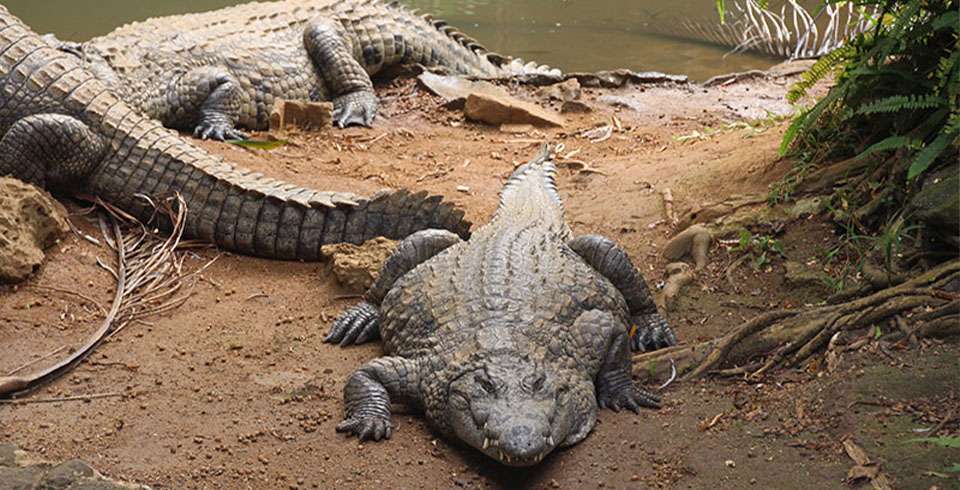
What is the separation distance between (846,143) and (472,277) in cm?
223

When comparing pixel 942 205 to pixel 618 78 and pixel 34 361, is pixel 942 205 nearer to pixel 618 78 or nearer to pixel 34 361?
pixel 34 361

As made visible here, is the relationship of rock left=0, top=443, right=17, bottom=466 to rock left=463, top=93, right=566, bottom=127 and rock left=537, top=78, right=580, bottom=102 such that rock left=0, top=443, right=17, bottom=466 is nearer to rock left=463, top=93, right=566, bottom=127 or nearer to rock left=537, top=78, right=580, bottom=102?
rock left=463, top=93, right=566, bottom=127

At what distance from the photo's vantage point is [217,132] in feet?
27.4

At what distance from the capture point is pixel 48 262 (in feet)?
19.6

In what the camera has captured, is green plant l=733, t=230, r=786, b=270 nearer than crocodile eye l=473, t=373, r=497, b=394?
No

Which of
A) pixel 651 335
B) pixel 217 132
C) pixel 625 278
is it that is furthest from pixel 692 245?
pixel 217 132

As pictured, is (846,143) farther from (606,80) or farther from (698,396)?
(606,80)

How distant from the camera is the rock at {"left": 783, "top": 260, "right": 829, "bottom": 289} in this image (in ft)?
16.4

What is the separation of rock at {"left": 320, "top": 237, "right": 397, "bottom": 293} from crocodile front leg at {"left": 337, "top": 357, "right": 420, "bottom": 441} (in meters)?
1.13

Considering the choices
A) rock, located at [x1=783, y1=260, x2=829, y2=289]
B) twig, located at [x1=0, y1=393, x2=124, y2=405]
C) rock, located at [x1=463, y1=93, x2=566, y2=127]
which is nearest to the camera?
twig, located at [x1=0, y1=393, x2=124, y2=405]

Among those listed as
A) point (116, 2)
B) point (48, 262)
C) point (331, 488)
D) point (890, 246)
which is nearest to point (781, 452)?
point (890, 246)

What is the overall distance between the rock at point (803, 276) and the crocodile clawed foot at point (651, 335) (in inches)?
24.4

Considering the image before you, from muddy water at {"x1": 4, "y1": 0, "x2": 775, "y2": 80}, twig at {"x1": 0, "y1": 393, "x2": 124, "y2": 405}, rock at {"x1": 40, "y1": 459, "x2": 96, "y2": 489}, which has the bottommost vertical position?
muddy water at {"x1": 4, "y1": 0, "x2": 775, "y2": 80}

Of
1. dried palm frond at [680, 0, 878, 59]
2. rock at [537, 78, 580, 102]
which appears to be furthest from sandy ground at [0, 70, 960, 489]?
dried palm frond at [680, 0, 878, 59]
